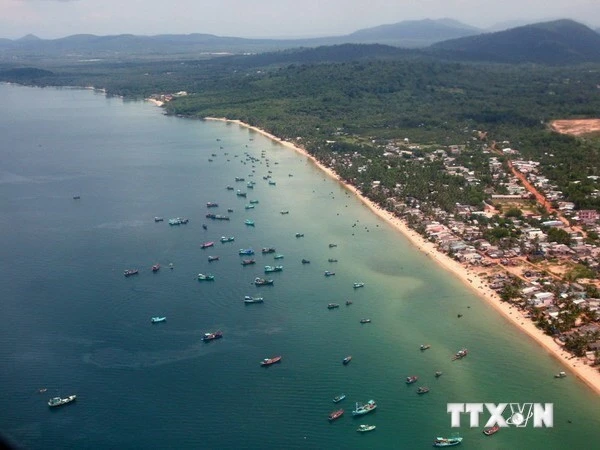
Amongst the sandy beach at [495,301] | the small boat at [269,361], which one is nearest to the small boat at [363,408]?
the small boat at [269,361]

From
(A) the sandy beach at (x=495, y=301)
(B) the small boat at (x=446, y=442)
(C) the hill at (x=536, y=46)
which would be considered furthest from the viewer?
(C) the hill at (x=536, y=46)

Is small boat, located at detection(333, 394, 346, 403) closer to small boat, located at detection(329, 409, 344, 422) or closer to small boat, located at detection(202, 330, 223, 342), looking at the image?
small boat, located at detection(329, 409, 344, 422)

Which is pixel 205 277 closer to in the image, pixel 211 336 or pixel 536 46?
pixel 211 336

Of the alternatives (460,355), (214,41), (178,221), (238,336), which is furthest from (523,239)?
(214,41)

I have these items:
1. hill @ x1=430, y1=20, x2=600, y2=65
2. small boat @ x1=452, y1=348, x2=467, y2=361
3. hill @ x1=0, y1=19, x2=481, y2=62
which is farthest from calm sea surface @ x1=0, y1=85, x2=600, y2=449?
hill @ x1=0, y1=19, x2=481, y2=62

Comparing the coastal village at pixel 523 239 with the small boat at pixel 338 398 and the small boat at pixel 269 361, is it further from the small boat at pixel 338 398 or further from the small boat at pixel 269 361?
the small boat at pixel 269 361

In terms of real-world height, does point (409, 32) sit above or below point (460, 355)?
above

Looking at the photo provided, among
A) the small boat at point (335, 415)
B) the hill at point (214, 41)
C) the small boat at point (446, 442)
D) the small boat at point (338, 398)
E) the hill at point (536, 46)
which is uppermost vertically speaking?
the hill at point (214, 41)
